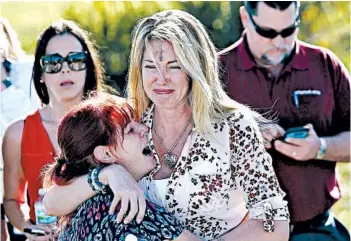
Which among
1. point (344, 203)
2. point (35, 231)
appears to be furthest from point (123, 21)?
point (35, 231)

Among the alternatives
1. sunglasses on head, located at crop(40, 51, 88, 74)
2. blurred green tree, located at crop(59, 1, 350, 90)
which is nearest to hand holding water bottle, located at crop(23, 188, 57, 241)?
sunglasses on head, located at crop(40, 51, 88, 74)

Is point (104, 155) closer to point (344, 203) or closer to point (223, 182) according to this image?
point (223, 182)

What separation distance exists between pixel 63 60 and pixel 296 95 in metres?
1.05

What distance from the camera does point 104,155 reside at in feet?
10.4

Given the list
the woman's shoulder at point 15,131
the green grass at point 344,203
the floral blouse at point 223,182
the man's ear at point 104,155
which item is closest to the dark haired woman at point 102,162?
the man's ear at point 104,155

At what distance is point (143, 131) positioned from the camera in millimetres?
3270

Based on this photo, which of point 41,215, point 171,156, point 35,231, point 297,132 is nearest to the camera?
point 171,156

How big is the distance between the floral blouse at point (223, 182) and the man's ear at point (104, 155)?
21 centimetres

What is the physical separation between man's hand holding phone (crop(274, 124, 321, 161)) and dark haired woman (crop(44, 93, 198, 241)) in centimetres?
111

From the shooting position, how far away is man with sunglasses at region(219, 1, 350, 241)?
14.2 feet

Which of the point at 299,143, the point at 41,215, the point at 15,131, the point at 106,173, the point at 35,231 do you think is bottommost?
the point at 35,231

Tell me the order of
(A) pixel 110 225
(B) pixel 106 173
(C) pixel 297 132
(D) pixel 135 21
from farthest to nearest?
1. (D) pixel 135 21
2. (C) pixel 297 132
3. (B) pixel 106 173
4. (A) pixel 110 225

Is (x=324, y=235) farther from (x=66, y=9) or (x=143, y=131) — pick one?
(x=66, y=9)

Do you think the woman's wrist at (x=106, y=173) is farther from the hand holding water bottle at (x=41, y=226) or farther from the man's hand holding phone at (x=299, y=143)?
the man's hand holding phone at (x=299, y=143)
